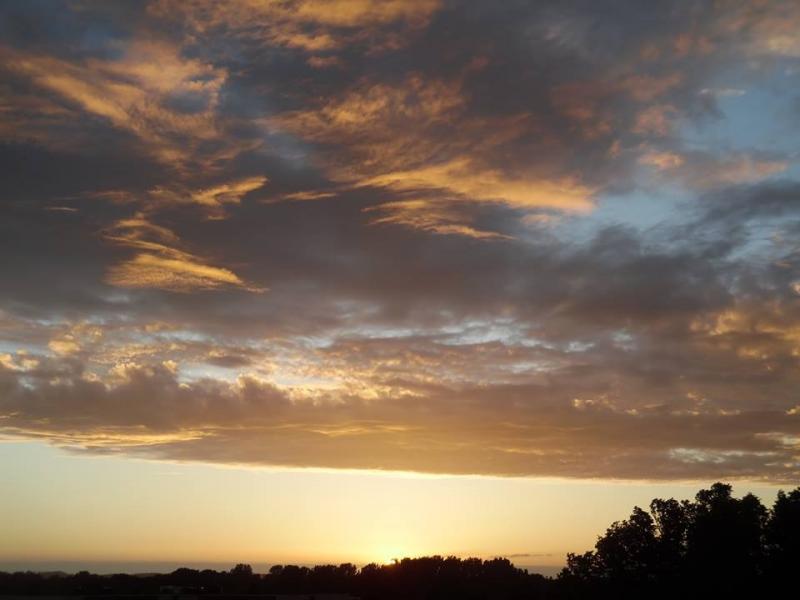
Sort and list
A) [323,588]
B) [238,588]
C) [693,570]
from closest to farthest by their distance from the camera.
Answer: [693,570]
[238,588]
[323,588]

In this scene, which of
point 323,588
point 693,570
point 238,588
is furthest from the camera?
point 323,588

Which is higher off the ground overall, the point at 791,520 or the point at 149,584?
the point at 791,520

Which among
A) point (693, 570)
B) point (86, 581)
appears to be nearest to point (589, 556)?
point (693, 570)

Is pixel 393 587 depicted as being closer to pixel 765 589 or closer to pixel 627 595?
pixel 627 595

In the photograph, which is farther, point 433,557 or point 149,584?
point 433,557

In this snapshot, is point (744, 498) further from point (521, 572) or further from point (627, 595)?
point (521, 572)

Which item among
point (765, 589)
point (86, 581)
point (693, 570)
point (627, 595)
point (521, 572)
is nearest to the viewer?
point (765, 589)

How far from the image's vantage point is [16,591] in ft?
315

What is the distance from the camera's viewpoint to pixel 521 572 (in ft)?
593

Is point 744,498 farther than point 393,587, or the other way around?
point 393,587

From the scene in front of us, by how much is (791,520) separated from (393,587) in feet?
303

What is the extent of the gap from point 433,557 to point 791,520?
382 feet

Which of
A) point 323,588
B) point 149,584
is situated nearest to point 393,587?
point 323,588

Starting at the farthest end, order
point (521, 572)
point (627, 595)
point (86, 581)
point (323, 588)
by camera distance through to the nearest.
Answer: point (521, 572)
point (323, 588)
point (86, 581)
point (627, 595)
